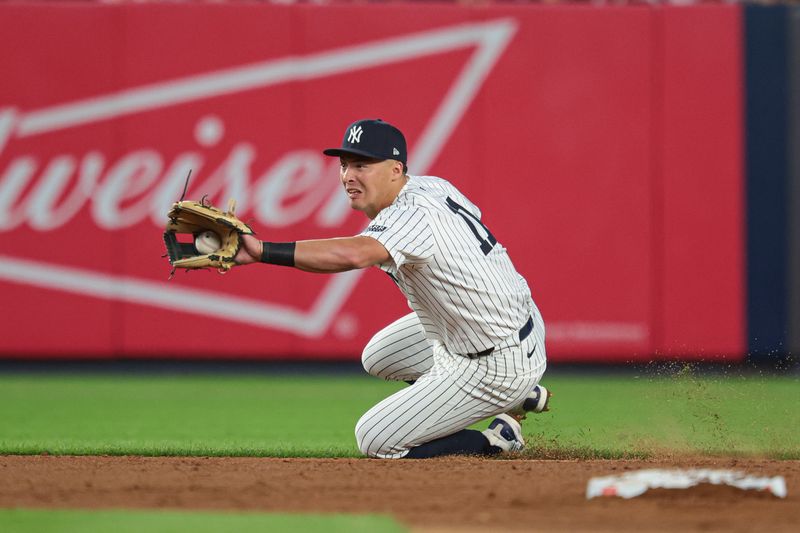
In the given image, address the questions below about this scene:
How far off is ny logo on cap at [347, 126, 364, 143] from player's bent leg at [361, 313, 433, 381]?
974mm

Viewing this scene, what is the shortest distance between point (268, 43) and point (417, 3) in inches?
45.6

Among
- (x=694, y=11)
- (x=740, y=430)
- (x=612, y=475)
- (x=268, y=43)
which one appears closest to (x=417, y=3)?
(x=268, y=43)

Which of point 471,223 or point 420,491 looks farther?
point 471,223

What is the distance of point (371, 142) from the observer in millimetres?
4570

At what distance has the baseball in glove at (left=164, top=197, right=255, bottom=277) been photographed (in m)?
4.13

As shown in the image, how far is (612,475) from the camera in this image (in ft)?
13.7

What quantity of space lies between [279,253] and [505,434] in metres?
1.43

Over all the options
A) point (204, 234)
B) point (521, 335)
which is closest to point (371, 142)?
point (204, 234)

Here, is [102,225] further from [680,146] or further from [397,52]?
[680,146]

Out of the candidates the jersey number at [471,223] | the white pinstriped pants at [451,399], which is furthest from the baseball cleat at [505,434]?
the jersey number at [471,223]

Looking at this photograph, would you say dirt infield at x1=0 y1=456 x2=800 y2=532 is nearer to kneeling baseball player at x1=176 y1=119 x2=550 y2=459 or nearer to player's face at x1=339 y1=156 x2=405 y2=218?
kneeling baseball player at x1=176 y1=119 x2=550 y2=459

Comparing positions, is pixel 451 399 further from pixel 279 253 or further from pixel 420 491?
pixel 279 253

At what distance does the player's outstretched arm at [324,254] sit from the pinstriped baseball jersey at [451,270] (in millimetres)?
140

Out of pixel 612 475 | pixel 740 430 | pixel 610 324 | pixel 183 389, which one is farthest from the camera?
pixel 610 324
